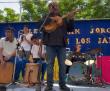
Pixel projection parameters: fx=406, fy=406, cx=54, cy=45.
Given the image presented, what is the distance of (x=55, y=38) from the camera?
24.5 feet

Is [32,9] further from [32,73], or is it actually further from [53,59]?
[53,59]

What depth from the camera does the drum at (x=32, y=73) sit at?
8765mm

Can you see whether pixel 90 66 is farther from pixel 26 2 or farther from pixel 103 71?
pixel 26 2

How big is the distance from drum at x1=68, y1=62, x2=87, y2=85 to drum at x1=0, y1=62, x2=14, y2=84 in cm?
156

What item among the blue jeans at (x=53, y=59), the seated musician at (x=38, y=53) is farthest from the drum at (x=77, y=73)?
the blue jeans at (x=53, y=59)

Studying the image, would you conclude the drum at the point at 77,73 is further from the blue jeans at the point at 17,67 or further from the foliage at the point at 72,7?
the foliage at the point at 72,7

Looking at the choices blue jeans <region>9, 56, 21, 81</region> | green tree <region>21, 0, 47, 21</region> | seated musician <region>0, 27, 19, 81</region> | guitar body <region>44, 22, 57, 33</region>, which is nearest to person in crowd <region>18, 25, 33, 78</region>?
blue jeans <region>9, 56, 21, 81</region>

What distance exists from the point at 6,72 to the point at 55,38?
1.78m

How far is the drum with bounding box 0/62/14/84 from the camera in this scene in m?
8.67

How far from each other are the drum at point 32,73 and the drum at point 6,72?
16.8 inches

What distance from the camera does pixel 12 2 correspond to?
18.1 metres

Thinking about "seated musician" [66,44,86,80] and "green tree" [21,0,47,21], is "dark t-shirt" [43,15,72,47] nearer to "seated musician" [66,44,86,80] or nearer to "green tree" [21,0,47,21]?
"seated musician" [66,44,86,80]

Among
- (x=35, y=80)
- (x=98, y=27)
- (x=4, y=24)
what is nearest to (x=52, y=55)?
(x=35, y=80)

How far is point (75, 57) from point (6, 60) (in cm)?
212
